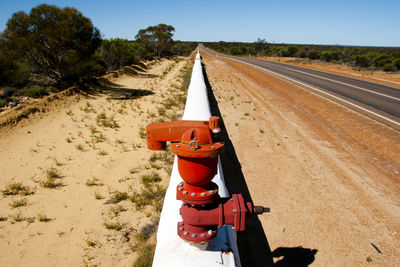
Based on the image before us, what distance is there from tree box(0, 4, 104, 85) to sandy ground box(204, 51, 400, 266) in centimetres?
1019

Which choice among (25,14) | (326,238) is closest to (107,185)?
(326,238)

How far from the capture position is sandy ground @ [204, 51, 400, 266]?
122 inches

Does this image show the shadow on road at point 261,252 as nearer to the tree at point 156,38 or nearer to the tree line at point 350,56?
the tree line at point 350,56

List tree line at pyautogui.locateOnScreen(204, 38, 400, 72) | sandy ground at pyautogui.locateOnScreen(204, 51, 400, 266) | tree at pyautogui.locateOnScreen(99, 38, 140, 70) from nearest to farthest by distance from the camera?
sandy ground at pyautogui.locateOnScreen(204, 51, 400, 266)
tree at pyautogui.locateOnScreen(99, 38, 140, 70)
tree line at pyautogui.locateOnScreen(204, 38, 400, 72)

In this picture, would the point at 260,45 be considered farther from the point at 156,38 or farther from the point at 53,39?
the point at 53,39

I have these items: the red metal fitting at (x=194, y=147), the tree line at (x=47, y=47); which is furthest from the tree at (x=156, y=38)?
the red metal fitting at (x=194, y=147)

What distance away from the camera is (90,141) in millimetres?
7008

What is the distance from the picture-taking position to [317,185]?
446 cm

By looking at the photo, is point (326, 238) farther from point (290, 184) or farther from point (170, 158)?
point (170, 158)

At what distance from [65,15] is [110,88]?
496 centimetres

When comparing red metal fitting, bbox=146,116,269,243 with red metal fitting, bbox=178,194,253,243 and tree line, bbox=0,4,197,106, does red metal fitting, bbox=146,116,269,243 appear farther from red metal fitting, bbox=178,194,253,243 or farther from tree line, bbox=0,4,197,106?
tree line, bbox=0,4,197,106

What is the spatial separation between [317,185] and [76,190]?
16.0 feet

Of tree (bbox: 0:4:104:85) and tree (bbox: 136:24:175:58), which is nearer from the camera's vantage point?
tree (bbox: 0:4:104:85)

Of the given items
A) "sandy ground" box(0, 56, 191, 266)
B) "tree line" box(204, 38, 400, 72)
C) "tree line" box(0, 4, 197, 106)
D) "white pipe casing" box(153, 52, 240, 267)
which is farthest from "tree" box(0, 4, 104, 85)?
"tree line" box(204, 38, 400, 72)
